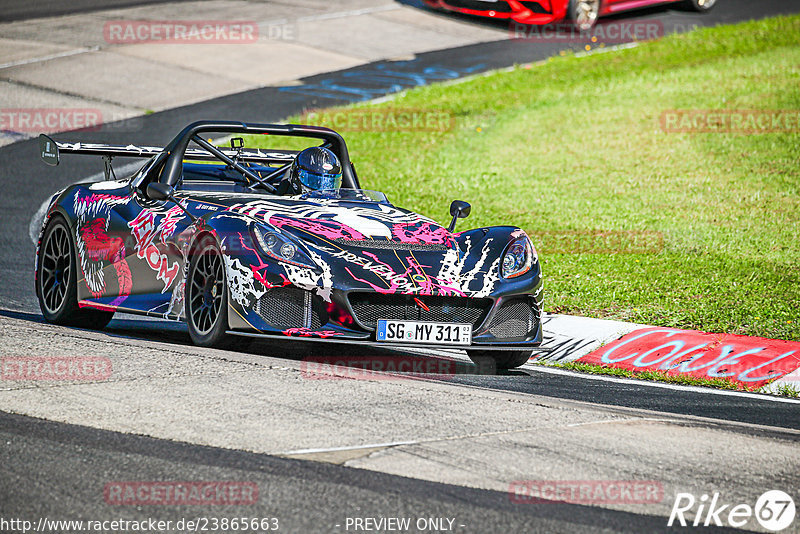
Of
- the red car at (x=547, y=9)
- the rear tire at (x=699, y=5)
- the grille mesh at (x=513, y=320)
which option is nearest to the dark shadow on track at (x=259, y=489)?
the grille mesh at (x=513, y=320)

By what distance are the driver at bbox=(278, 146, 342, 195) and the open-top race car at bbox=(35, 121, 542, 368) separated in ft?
0.03

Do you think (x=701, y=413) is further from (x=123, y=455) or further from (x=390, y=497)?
(x=123, y=455)

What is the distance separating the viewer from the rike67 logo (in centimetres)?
474

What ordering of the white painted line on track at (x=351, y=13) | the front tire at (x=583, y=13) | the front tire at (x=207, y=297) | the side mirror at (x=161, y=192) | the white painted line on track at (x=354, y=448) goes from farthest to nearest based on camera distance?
the white painted line on track at (x=351, y=13)
the front tire at (x=583, y=13)
the side mirror at (x=161, y=192)
the front tire at (x=207, y=297)
the white painted line on track at (x=354, y=448)

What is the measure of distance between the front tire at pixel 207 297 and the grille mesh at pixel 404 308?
83 centimetres

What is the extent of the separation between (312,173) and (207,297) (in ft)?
5.07

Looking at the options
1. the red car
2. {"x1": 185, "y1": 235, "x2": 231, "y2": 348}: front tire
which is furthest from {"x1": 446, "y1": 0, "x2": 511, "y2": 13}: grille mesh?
{"x1": 185, "y1": 235, "x2": 231, "y2": 348}: front tire

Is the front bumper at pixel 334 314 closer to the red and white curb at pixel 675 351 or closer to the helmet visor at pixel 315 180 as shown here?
the helmet visor at pixel 315 180

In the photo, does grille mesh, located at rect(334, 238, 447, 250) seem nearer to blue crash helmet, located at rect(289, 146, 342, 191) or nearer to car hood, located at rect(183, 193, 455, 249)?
car hood, located at rect(183, 193, 455, 249)

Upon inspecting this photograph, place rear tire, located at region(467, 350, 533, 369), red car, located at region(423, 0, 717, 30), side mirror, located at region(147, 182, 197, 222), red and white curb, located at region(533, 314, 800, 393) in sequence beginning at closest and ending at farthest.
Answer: rear tire, located at region(467, 350, 533, 369)
side mirror, located at region(147, 182, 197, 222)
red and white curb, located at region(533, 314, 800, 393)
red car, located at region(423, 0, 717, 30)

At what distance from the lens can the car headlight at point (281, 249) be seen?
738cm

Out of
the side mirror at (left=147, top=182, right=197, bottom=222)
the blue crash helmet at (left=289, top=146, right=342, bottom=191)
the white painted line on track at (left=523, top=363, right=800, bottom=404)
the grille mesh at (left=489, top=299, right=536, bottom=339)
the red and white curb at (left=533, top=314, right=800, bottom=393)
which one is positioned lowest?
the white painted line on track at (left=523, top=363, right=800, bottom=404)

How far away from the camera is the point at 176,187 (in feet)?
28.9

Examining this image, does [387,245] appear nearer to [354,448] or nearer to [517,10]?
[354,448]
